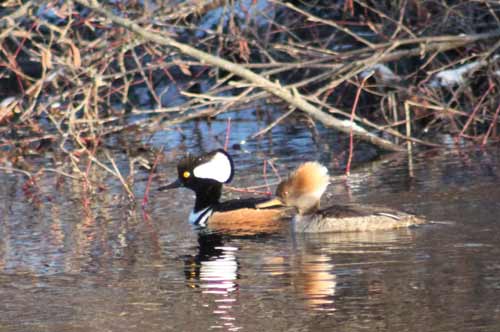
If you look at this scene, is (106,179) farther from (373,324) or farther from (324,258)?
(373,324)

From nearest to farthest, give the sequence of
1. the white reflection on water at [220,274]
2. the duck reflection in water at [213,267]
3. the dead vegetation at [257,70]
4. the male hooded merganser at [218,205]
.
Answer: the white reflection on water at [220,274], the duck reflection in water at [213,267], the male hooded merganser at [218,205], the dead vegetation at [257,70]

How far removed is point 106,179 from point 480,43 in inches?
179

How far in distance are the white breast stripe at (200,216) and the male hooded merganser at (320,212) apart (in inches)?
19.7

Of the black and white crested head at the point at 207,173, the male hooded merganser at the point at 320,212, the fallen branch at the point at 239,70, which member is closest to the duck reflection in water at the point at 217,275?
the male hooded merganser at the point at 320,212

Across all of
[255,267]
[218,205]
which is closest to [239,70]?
[218,205]

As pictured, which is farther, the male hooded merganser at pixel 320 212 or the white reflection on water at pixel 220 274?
the male hooded merganser at pixel 320 212

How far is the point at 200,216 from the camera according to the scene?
36.8 ft

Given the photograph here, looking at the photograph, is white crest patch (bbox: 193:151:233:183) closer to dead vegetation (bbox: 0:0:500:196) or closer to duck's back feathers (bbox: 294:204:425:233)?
dead vegetation (bbox: 0:0:500:196)

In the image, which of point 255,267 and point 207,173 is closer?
point 255,267

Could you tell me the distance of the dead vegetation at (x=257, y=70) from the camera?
12031mm

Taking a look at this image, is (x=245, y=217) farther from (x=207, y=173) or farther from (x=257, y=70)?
(x=257, y=70)

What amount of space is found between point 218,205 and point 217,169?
0.50 metres

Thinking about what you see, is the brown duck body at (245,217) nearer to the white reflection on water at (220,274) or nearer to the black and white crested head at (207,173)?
the black and white crested head at (207,173)

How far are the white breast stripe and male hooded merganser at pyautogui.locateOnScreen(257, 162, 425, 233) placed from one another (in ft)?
1.64
